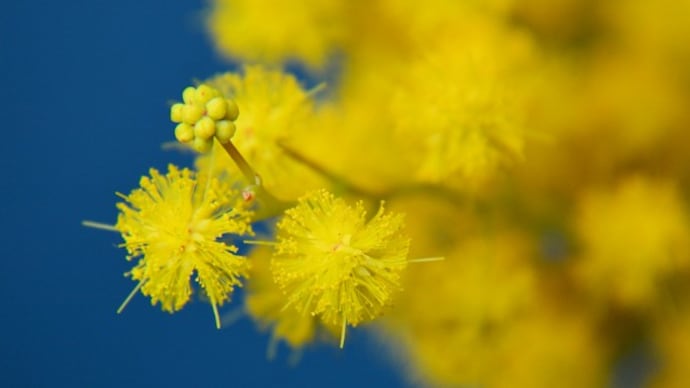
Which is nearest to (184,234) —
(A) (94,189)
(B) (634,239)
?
(B) (634,239)

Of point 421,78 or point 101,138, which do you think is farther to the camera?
point 101,138

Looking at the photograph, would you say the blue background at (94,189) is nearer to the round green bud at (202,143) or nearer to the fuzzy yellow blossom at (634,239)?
the fuzzy yellow blossom at (634,239)

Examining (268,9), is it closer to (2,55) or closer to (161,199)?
(161,199)

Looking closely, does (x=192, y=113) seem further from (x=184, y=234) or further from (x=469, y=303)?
(x=469, y=303)

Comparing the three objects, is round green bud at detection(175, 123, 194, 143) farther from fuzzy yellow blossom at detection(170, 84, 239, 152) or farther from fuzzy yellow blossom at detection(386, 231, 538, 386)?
fuzzy yellow blossom at detection(386, 231, 538, 386)

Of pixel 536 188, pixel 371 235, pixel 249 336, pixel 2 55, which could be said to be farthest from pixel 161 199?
pixel 249 336

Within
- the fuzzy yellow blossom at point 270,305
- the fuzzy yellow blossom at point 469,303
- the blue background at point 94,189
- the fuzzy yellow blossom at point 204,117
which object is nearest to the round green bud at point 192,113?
the fuzzy yellow blossom at point 204,117
